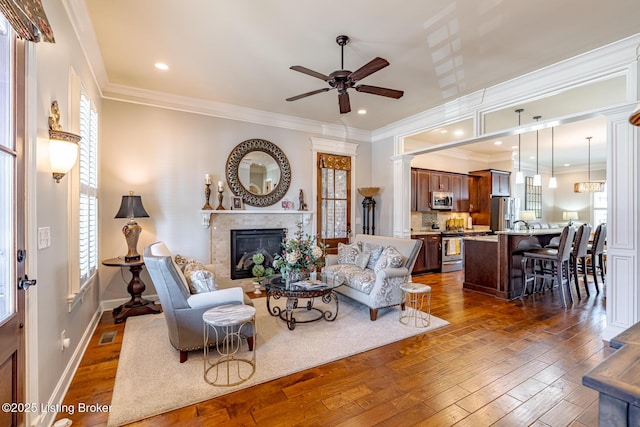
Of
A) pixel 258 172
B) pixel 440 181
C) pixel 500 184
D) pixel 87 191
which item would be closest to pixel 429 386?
pixel 87 191

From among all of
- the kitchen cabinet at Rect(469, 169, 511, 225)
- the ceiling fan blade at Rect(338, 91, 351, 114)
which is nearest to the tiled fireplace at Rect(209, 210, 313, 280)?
the ceiling fan blade at Rect(338, 91, 351, 114)

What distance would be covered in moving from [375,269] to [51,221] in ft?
11.2

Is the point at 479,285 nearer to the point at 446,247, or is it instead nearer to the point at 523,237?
the point at 523,237

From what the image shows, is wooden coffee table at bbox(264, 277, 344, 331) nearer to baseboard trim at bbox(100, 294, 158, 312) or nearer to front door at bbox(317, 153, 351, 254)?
front door at bbox(317, 153, 351, 254)

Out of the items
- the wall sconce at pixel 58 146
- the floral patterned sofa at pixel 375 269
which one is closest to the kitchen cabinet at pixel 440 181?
the floral patterned sofa at pixel 375 269

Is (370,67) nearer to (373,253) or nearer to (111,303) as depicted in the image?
(373,253)

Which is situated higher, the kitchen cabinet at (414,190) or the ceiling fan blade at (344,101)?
the ceiling fan blade at (344,101)

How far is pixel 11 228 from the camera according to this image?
1.54m

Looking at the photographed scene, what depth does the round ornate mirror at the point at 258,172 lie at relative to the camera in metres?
5.10

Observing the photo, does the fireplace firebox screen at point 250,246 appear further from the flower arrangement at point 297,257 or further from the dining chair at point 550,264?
the dining chair at point 550,264

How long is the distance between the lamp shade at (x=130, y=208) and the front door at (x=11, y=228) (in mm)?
2335

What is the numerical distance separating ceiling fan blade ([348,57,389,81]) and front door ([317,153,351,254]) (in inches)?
123

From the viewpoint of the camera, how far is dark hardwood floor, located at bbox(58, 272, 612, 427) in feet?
6.51

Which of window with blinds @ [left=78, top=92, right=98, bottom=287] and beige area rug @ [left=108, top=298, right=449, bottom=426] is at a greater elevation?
window with blinds @ [left=78, top=92, right=98, bottom=287]
